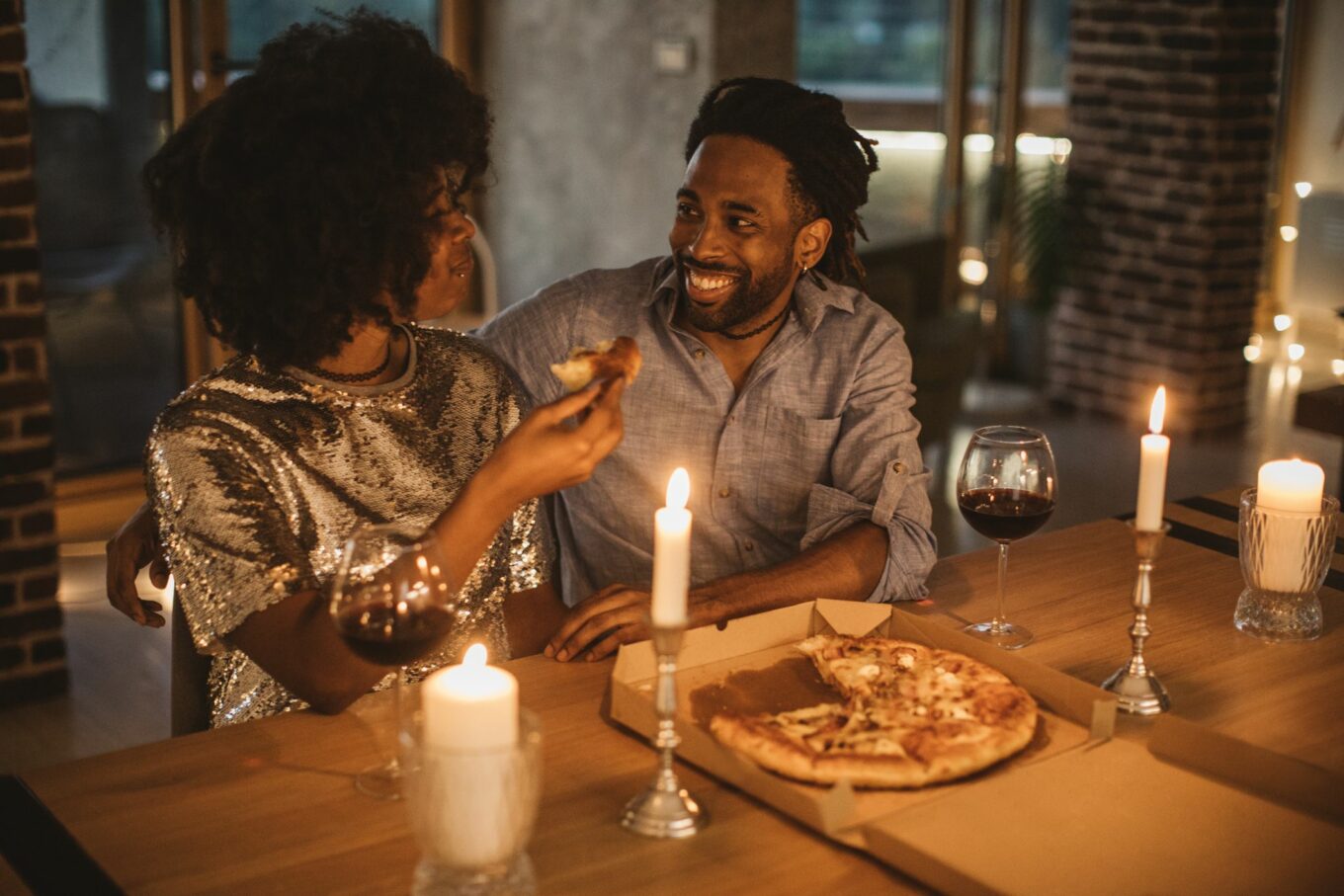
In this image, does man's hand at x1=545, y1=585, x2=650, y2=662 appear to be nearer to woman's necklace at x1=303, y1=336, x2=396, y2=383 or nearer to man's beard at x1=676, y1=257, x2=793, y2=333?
woman's necklace at x1=303, y1=336, x2=396, y2=383

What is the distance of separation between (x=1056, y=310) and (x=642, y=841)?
5.29 metres

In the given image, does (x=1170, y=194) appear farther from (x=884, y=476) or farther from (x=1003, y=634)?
(x=1003, y=634)

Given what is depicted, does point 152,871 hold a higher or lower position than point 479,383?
lower

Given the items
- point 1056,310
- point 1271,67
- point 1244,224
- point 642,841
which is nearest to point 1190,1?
point 1271,67

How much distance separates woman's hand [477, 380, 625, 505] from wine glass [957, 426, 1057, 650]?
44 centimetres

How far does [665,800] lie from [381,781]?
27 cm

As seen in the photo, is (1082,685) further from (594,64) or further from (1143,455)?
(594,64)

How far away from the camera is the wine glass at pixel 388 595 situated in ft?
4.31

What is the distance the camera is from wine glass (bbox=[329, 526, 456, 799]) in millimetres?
1312

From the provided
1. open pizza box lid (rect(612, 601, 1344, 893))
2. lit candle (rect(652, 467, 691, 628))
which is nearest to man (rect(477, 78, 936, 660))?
open pizza box lid (rect(612, 601, 1344, 893))

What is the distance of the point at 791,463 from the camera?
2.20m

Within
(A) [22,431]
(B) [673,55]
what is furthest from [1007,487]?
(B) [673,55]

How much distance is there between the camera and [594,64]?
17.3 ft

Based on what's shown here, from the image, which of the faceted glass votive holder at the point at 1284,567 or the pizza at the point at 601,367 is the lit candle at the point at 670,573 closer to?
the pizza at the point at 601,367
